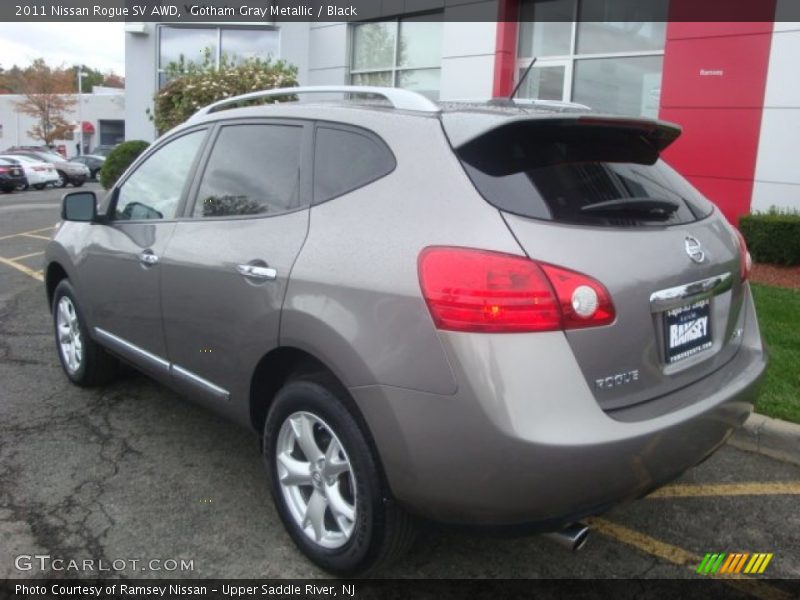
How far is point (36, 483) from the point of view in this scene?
11.3ft

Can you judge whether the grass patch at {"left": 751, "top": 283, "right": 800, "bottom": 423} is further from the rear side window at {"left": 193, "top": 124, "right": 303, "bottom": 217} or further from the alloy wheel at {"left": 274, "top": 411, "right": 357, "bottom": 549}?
the rear side window at {"left": 193, "top": 124, "right": 303, "bottom": 217}

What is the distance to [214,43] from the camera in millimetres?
17734

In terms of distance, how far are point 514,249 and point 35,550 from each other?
7.40 feet

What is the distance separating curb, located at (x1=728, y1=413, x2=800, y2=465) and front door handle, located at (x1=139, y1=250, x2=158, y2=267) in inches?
124

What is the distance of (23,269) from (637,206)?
28.9 feet

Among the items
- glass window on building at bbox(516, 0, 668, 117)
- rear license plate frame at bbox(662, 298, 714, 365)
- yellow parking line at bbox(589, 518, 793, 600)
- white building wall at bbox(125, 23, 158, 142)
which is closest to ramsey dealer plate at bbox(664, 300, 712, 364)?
rear license plate frame at bbox(662, 298, 714, 365)

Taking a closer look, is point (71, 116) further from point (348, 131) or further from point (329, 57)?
point (348, 131)

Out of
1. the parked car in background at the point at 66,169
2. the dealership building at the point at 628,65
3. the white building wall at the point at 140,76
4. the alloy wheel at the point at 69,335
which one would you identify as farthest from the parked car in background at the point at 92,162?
the alloy wheel at the point at 69,335

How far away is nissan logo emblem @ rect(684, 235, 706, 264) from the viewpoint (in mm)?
2590

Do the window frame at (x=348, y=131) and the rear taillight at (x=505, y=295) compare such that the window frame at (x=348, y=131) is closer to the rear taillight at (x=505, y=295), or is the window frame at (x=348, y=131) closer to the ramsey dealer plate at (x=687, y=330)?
the rear taillight at (x=505, y=295)

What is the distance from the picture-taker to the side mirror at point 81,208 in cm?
420

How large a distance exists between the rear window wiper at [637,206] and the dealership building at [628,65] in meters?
7.28

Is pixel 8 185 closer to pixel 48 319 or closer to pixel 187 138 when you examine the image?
pixel 48 319

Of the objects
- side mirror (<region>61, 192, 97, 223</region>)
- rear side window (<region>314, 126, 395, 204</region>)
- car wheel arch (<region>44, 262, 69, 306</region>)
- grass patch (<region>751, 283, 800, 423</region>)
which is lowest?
grass patch (<region>751, 283, 800, 423</region>)
